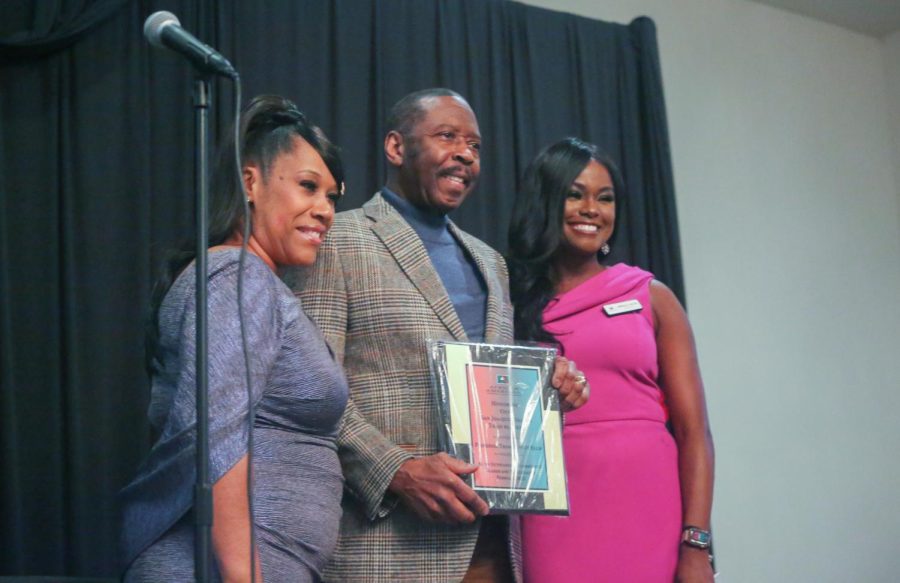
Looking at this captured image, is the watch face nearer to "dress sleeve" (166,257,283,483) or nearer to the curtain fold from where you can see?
"dress sleeve" (166,257,283,483)

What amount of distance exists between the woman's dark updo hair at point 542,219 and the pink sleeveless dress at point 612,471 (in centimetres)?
12

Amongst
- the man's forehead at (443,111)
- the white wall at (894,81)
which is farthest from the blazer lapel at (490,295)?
the white wall at (894,81)

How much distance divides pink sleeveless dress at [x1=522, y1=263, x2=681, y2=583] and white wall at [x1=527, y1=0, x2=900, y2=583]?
2.36 metres

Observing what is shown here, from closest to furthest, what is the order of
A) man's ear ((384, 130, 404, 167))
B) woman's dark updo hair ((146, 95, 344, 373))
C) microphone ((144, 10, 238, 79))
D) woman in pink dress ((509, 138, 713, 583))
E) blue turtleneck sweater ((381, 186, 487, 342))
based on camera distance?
microphone ((144, 10, 238, 79)) → woman's dark updo hair ((146, 95, 344, 373)) → blue turtleneck sweater ((381, 186, 487, 342)) → woman in pink dress ((509, 138, 713, 583)) → man's ear ((384, 130, 404, 167))

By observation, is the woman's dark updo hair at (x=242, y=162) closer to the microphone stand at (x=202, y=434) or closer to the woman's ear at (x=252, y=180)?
the woman's ear at (x=252, y=180)

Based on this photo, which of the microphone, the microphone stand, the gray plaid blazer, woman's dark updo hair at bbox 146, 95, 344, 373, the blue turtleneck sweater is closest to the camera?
the microphone stand

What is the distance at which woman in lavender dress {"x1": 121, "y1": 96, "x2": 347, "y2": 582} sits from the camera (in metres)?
1.75

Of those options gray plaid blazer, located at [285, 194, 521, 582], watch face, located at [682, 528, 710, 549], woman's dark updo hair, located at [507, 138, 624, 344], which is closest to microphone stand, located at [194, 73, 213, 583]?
gray plaid blazer, located at [285, 194, 521, 582]

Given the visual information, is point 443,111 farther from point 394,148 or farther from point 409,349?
point 409,349

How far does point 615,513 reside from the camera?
8.67 feet

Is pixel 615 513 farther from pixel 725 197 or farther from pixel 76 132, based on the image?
pixel 725 197

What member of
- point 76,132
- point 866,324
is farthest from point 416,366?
point 866,324

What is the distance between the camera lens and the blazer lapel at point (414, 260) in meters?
2.42

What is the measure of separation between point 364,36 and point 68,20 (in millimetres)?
1109
